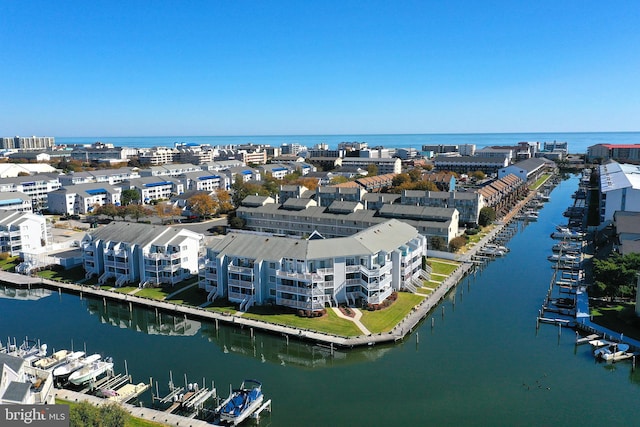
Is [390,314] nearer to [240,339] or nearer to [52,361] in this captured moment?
[240,339]

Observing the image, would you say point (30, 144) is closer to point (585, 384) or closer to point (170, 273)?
point (170, 273)

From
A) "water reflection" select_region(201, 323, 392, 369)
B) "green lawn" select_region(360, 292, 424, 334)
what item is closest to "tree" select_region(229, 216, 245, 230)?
"water reflection" select_region(201, 323, 392, 369)

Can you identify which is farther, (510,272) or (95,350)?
(510,272)

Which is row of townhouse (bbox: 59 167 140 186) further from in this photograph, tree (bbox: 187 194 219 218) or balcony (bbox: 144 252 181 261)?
balcony (bbox: 144 252 181 261)

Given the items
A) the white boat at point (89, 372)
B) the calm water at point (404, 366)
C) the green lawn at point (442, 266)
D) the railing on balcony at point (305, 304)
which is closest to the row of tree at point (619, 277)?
the calm water at point (404, 366)

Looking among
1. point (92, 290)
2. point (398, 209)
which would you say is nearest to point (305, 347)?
point (92, 290)

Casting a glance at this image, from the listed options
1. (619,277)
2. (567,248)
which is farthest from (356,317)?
(567,248)

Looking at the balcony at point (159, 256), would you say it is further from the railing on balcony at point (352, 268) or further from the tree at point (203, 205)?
A: the tree at point (203, 205)
